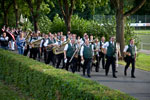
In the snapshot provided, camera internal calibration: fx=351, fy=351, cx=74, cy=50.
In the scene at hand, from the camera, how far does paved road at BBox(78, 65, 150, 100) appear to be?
11.9 m

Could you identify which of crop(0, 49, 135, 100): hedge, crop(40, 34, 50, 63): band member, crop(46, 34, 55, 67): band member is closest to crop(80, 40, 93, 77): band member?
crop(0, 49, 135, 100): hedge

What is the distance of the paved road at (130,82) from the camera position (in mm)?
11875

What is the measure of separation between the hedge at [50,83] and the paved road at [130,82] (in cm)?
294

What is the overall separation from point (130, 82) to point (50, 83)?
5.61 meters

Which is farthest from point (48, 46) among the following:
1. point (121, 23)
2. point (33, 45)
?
point (121, 23)

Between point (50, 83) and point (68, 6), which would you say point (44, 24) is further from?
point (50, 83)

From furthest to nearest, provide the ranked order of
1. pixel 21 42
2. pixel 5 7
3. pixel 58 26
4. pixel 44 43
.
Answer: pixel 5 7 < pixel 58 26 < pixel 21 42 < pixel 44 43

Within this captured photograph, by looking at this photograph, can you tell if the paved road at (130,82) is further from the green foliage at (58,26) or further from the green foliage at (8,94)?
the green foliage at (58,26)

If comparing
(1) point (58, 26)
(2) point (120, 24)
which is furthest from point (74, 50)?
(1) point (58, 26)

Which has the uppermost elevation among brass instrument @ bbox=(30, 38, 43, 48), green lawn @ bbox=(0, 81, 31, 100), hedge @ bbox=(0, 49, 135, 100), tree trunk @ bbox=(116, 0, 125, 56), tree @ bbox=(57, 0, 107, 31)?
tree @ bbox=(57, 0, 107, 31)

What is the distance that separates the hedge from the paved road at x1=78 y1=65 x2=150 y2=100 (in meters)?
2.94

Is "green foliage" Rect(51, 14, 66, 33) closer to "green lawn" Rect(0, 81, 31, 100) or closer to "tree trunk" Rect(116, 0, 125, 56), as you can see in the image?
"tree trunk" Rect(116, 0, 125, 56)

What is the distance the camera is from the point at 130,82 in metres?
14.2

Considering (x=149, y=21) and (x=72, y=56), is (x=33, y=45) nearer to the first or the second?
(x=72, y=56)
